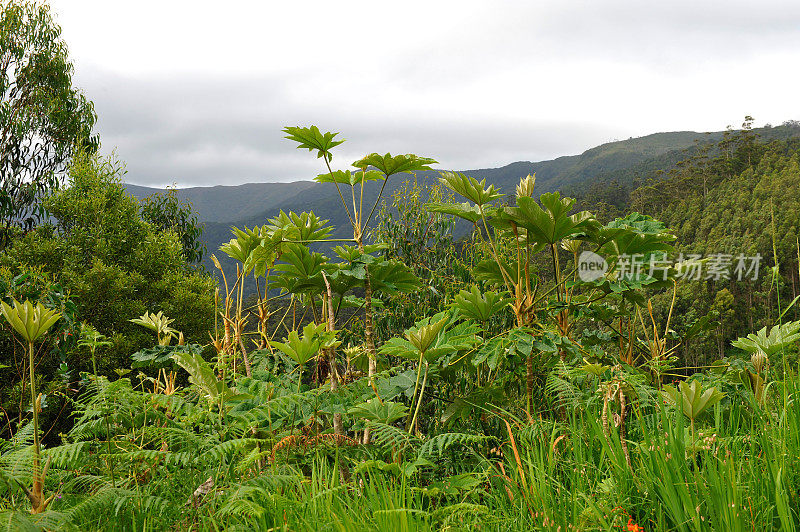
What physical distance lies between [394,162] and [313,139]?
35 centimetres

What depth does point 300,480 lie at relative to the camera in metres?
1.26

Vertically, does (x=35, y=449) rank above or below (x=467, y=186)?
below

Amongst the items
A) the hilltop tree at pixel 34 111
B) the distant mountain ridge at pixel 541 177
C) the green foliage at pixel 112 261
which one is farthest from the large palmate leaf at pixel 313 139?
the distant mountain ridge at pixel 541 177

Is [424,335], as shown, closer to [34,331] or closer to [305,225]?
[34,331]

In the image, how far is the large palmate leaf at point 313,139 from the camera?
2.03m

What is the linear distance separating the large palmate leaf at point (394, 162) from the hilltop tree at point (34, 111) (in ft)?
38.5

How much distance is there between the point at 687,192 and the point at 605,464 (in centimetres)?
5168

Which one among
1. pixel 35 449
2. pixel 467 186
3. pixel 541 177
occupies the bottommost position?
pixel 35 449

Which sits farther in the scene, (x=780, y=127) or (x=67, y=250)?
(x=780, y=127)

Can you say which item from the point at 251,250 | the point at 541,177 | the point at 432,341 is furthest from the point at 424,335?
the point at 541,177

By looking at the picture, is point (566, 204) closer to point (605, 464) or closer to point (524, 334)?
point (524, 334)

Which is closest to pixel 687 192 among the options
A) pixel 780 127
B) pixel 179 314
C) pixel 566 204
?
pixel 780 127

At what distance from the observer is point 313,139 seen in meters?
2.07

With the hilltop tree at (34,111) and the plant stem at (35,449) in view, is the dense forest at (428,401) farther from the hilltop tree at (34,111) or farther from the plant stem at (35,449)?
the hilltop tree at (34,111)
